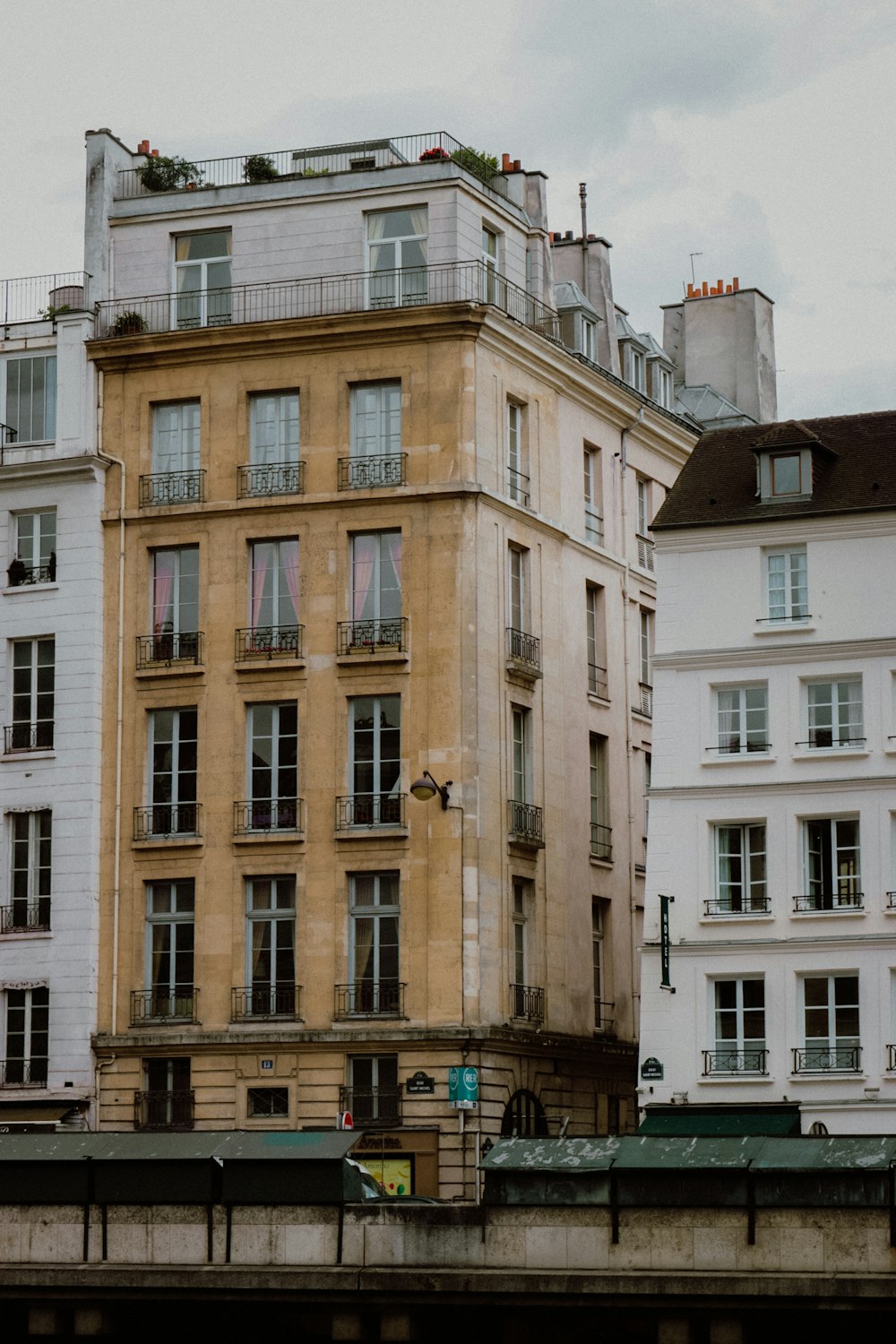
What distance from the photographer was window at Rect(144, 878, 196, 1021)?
58000mm

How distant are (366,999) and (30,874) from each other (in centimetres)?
847

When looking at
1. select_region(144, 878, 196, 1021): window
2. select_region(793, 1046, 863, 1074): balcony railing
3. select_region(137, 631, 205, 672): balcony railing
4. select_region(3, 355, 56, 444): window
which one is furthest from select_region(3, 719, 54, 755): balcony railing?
select_region(793, 1046, 863, 1074): balcony railing

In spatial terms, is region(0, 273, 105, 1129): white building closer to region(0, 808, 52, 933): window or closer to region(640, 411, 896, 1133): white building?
region(0, 808, 52, 933): window

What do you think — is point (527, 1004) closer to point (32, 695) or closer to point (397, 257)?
point (32, 695)

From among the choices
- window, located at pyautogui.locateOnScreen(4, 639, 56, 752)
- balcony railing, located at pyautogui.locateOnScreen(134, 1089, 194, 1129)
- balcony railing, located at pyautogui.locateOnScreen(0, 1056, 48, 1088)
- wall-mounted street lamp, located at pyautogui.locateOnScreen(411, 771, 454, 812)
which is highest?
window, located at pyautogui.locateOnScreen(4, 639, 56, 752)

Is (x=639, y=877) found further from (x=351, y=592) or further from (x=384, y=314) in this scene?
(x=384, y=314)

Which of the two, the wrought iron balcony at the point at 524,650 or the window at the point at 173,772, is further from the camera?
the wrought iron balcony at the point at 524,650

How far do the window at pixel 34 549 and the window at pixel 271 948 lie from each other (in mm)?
8969

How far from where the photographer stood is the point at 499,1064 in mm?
56438

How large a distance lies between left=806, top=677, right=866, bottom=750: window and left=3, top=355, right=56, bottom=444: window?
62.5 ft

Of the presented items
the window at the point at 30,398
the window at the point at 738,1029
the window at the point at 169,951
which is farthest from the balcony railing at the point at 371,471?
the window at the point at 738,1029

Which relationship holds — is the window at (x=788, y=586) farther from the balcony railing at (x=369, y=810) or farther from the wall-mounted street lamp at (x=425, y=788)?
the balcony railing at (x=369, y=810)

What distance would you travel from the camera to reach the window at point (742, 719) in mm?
54375

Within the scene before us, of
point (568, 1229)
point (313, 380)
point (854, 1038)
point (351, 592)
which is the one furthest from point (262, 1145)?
point (313, 380)
